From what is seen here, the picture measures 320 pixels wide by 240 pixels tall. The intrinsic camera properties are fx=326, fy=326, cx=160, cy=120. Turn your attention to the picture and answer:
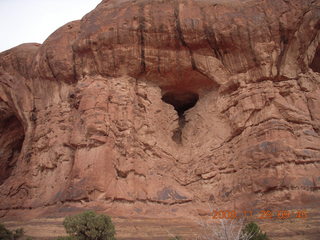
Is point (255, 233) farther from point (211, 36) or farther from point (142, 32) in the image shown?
point (142, 32)

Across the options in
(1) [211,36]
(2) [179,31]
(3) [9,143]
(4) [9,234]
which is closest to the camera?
(4) [9,234]

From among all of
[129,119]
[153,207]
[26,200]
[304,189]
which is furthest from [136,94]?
[304,189]

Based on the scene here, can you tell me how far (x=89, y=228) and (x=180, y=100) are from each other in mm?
9533

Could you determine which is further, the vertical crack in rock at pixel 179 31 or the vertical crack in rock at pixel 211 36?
the vertical crack in rock at pixel 179 31

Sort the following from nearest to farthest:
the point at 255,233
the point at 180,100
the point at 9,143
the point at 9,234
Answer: the point at 255,233, the point at 9,234, the point at 180,100, the point at 9,143

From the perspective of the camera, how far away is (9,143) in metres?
19.3

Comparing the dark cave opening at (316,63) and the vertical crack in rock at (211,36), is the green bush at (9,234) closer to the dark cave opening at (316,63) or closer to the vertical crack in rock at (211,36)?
the vertical crack in rock at (211,36)

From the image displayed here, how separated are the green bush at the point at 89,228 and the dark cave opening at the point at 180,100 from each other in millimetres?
6963

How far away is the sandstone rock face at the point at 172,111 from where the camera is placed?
463 inches

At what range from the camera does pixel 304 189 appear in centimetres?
1070

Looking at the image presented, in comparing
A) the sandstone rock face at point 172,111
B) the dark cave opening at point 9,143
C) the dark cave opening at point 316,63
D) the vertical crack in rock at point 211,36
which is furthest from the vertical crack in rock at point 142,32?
the dark cave opening at point 9,143
